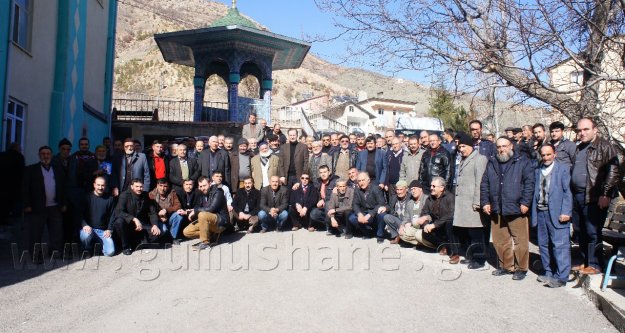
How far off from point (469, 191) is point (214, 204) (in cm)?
430

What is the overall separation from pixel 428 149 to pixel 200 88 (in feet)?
48.7

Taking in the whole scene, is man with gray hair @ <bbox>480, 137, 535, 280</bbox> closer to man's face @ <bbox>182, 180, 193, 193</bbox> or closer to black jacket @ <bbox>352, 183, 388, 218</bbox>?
black jacket @ <bbox>352, 183, 388, 218</bbox>

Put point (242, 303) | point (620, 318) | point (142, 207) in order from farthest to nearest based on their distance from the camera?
point (142, 207)
point (242, 303)
point (620, 318)

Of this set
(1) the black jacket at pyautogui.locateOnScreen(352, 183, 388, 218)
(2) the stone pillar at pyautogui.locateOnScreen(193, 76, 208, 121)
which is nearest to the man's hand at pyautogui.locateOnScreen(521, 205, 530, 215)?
(1) the black jacket at pyautogui.locateOnScreen(352, 183, 388, 218)

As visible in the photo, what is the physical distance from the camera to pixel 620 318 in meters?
5.23

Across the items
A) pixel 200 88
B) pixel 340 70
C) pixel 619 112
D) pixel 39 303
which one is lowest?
pixel 39 303

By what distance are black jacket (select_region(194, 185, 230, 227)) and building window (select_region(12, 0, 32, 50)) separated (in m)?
5.22

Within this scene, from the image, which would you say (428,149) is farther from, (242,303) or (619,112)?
(242,303)

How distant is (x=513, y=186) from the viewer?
6934 mm

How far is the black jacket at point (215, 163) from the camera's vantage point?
10539 mm

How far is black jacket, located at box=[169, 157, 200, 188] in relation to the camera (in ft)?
32.9

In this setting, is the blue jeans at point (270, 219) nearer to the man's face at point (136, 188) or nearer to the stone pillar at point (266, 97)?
the man's face at point (136, 188)

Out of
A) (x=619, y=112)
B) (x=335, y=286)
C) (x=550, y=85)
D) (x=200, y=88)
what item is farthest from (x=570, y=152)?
(x=200, y=88)

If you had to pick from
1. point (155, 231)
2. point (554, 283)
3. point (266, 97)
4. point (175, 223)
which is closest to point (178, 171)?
point (175, 223)
